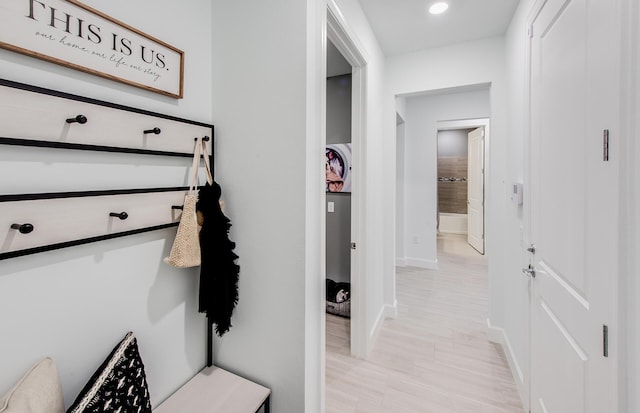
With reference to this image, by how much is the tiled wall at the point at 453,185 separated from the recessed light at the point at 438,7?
525 centimetres

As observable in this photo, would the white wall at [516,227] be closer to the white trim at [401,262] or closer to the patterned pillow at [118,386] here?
the patterned pillow at [118,386]

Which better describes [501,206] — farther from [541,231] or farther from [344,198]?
[344,198]

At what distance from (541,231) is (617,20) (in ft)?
3.19

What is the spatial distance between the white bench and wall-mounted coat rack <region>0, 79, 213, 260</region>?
71 cm

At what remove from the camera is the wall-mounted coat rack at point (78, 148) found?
29.2 inches

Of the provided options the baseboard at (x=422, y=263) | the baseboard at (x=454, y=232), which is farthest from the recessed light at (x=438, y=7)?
the baseboard at (x=454, y=232)

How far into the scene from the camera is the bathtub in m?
6.93

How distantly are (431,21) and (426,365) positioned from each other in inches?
102

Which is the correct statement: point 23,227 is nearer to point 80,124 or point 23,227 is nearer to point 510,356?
point 80,124

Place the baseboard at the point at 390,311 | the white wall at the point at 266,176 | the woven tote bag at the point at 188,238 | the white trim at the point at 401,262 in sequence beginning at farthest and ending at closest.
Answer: the white trim at the point at 401,262, the baseboard at the point at 390,311, the white wall at the point at 266,176, the woven tote bag at the point at 188,238

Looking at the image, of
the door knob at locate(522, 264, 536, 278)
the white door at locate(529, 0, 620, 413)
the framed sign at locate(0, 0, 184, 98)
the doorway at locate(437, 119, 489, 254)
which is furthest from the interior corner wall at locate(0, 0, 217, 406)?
the doorway at locate(437, 119, 489, 254)

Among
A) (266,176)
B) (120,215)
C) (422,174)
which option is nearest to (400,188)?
(422,174)

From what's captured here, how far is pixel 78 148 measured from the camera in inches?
34.0

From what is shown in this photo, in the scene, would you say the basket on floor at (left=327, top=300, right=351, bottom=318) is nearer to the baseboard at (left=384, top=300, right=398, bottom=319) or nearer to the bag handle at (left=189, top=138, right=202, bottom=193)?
the baseboard at (left=384, top=300, right=398, bottom=319)
